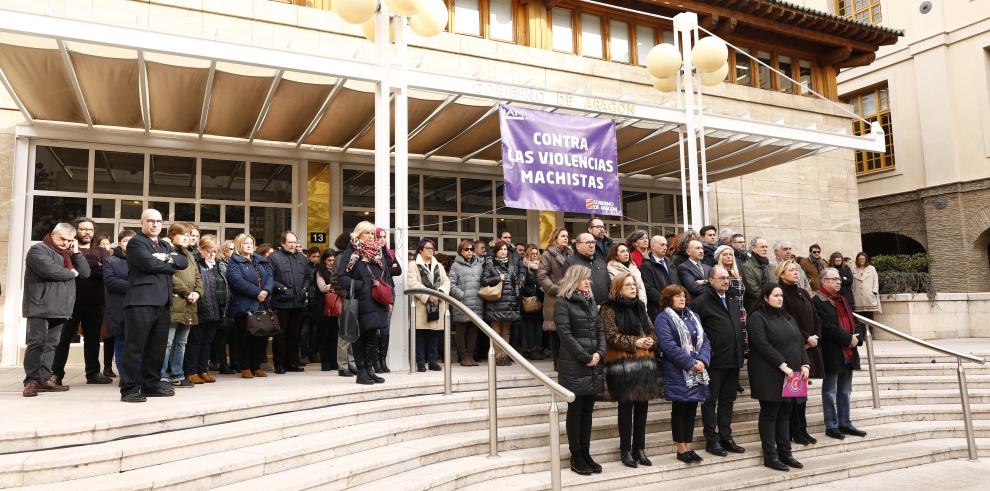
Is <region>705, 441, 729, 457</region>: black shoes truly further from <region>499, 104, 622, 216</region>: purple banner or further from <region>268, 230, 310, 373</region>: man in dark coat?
<region>268, 230, 310, 373</region>: man in dark coat

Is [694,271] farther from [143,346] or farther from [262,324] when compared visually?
[143,346]

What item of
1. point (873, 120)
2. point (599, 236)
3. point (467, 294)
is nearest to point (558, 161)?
point (599, 236)

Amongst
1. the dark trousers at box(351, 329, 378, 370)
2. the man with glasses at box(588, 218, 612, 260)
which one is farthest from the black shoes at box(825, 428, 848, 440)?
the dark trousers at box(351, 329, 378, 370)

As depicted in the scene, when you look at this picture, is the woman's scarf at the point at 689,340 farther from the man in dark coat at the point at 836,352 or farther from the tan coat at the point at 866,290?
the tan coat at the point at 866,290

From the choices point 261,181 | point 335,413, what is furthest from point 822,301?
point 261,181

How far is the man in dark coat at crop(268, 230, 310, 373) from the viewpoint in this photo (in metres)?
7.55

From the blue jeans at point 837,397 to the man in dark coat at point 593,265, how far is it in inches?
103

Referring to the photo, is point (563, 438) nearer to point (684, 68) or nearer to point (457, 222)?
point (684, 68)

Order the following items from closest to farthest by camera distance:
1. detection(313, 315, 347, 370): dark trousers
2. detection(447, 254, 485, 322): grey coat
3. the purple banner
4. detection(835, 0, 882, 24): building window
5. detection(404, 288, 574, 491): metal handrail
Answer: detection(404, 288, 574, 491): metal handrail → detection(313, 315, 347, 370): dark trousers → detection(447, 254, 485, 322): grey coat → the purple banner → detection(835, 0, 882, 24): building window

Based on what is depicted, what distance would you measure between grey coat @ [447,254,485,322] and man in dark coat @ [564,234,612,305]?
59.8 inches

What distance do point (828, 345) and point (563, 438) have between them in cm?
318

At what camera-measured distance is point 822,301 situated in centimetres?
705

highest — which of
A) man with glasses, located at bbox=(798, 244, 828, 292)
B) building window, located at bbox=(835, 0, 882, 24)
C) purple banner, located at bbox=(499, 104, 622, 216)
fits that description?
building window, located at bbox=(835, 0, 882, 24)

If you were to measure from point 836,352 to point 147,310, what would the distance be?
268 inches
